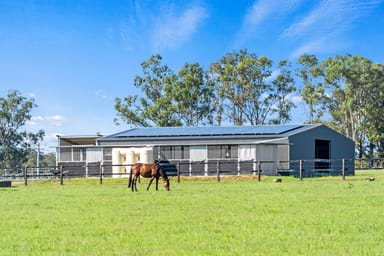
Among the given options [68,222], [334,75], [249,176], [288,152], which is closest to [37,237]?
[68,222]

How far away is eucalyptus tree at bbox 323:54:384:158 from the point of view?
6388 cm

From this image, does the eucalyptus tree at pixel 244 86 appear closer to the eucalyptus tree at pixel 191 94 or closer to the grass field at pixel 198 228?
the eucalyptus tree at pixel 191 94

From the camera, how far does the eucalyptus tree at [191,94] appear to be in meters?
65.6

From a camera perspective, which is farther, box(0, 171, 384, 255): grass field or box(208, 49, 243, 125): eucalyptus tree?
box(208, 49, 243, 125): eucalyptus tree

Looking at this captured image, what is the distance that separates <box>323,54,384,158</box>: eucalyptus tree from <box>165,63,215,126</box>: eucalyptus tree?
510 inches

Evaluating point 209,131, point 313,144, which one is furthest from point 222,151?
point 313,144

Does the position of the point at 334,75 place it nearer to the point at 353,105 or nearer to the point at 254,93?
the point at 353,105

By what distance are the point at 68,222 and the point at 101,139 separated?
3102cm

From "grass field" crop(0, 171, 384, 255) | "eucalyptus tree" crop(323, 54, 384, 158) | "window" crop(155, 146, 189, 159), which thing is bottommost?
"grass field" crop(0, 171, 384, 255)

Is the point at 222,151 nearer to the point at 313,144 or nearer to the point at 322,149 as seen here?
the point at 313,144

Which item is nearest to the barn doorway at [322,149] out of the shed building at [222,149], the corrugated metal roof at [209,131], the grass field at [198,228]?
the shed building at [222,149]

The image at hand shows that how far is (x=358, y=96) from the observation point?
6494cm

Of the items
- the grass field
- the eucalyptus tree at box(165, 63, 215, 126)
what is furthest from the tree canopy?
the grass field

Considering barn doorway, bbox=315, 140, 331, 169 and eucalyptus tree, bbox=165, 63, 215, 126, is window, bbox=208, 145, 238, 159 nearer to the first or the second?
barn doorway, bbox=315, 140, 331, 169
